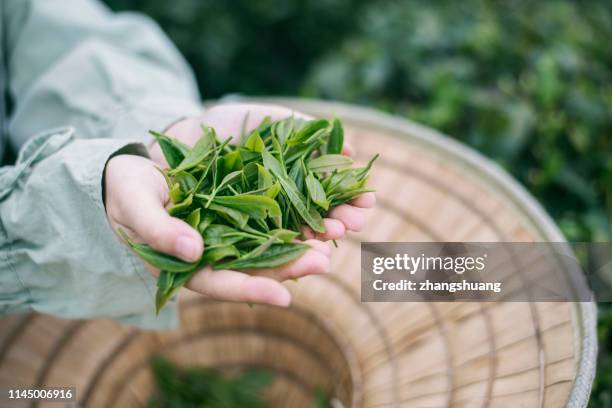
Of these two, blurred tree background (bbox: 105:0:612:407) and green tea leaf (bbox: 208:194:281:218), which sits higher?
blurred tree background (bbox: 105:0:612:407)

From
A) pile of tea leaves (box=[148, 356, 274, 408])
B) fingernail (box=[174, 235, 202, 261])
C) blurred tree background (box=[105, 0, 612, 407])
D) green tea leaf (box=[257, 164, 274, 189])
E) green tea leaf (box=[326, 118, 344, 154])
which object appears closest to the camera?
fingernail (box=[174, 235, 202, 261])

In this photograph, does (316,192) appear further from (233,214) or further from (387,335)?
(387,335)

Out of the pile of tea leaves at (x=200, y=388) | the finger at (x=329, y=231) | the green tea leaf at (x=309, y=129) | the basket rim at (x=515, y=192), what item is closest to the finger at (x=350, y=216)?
the finger at (x=329, y=231)

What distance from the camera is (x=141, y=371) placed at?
1140mm

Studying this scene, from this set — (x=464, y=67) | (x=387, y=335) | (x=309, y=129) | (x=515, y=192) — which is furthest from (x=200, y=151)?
(x=464, y=67)

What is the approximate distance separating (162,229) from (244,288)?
114mm

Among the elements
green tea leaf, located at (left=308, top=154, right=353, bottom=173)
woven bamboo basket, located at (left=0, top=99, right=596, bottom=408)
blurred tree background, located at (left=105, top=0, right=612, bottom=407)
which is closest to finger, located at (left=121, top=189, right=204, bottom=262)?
green tea leaf, located at (left=308, top=154, right=353, bottom=173)

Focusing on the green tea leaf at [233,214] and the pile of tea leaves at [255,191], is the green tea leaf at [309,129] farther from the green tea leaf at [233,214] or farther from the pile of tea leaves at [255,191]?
the green tea leaf at [233,214]

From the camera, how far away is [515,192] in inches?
39.9

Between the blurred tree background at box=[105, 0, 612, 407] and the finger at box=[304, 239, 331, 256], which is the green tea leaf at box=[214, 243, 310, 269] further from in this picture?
the blurred tree background at box=[105, 0, 612, 407]

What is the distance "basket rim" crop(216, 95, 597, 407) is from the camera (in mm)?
773

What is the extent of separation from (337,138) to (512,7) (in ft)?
3.63

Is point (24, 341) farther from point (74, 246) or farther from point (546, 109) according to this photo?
point (546, 109)

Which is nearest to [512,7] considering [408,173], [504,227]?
[408,173]
